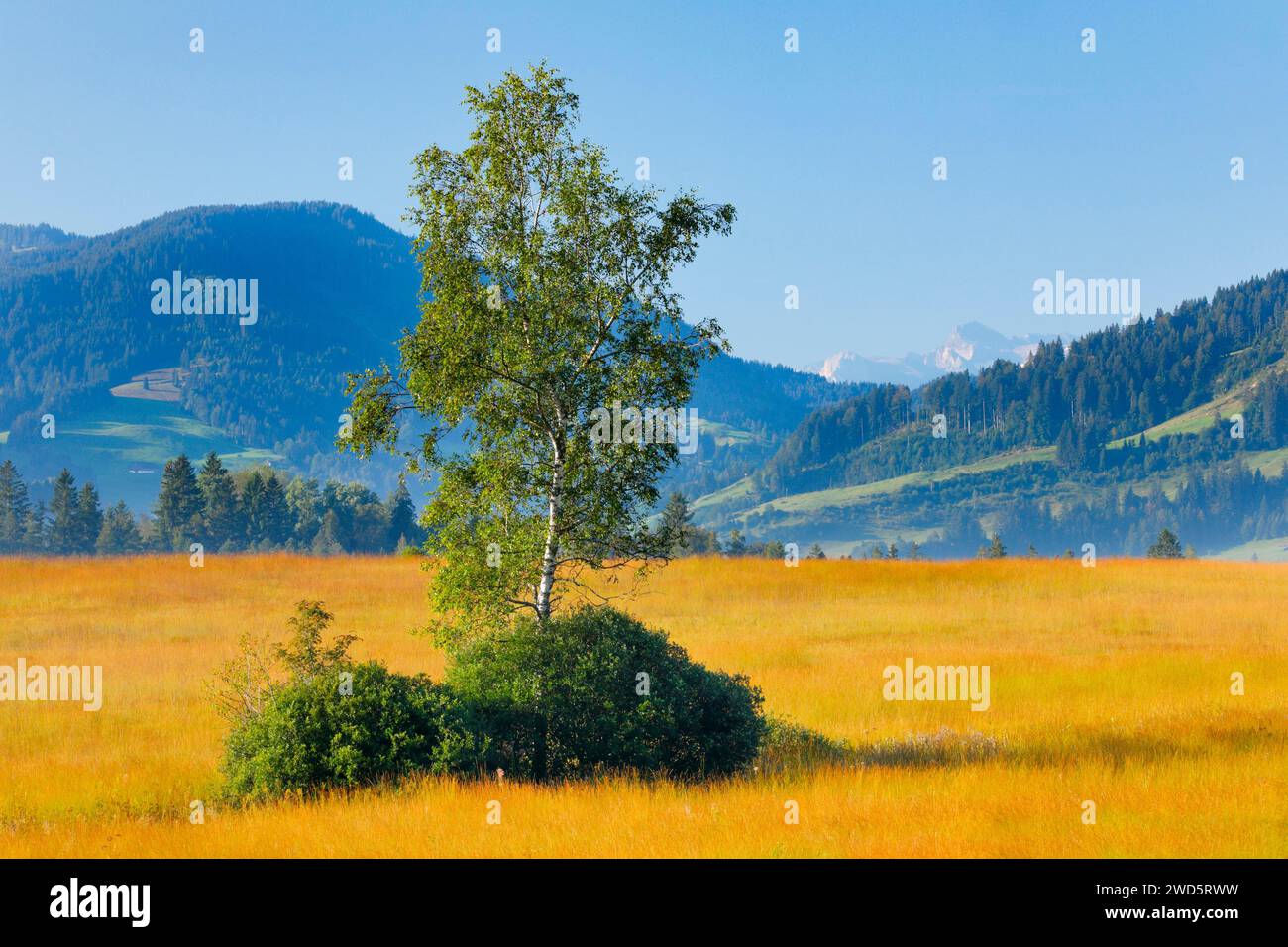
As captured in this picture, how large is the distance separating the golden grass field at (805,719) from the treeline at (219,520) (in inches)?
3327

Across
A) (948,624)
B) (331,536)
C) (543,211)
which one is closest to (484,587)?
(543,211)

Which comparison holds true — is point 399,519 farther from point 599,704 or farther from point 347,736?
point 347,736

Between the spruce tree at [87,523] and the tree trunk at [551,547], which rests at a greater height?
the spruce tree at [87,523]

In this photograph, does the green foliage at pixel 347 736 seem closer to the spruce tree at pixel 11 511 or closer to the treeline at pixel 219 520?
the treeline at pixel 219 520

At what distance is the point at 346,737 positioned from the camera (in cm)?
1916

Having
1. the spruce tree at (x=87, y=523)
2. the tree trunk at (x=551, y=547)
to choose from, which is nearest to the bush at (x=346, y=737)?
the tree trunk at (x=551, y=547)

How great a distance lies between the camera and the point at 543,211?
78.6 ft

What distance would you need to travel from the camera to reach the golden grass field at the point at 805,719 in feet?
49.1

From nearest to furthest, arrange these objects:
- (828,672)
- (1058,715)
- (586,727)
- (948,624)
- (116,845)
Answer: (116,845)
(586,727)
(1058,715)
(828,672)
(948,624)

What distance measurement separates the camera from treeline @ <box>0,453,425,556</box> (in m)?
150

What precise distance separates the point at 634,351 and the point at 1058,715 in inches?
598

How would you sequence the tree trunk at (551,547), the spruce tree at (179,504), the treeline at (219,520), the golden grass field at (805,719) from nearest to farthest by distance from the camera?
the golden grass field at (805,719) → the tree trunk at (551,547) → the treeline at (219,520) → the spruce tree at (179,504)

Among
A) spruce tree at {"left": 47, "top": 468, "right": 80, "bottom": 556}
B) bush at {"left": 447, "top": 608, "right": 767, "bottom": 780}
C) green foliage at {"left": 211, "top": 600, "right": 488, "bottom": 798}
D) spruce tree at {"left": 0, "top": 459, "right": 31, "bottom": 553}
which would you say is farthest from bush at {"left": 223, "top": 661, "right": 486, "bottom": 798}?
spruce tree at {"left": 0, "top": 459, "right": 31, "bottom": 553}
